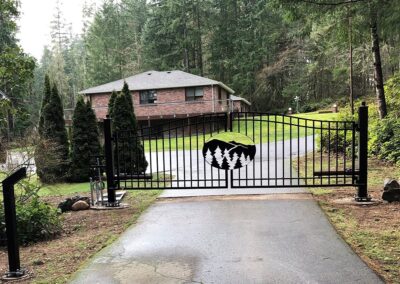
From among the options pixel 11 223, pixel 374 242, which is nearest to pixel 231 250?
pixel 374 242

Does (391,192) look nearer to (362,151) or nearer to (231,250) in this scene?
(362,151)

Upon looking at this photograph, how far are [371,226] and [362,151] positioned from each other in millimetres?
1768

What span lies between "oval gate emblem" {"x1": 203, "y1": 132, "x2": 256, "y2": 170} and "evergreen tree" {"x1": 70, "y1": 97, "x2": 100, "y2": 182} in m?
6.47

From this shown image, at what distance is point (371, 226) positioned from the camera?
603 centimetres

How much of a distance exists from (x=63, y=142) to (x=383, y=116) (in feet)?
35.5

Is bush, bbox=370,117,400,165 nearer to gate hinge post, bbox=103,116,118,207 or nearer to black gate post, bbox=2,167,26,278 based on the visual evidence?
gate hinge post, bbox=103,116,118,207

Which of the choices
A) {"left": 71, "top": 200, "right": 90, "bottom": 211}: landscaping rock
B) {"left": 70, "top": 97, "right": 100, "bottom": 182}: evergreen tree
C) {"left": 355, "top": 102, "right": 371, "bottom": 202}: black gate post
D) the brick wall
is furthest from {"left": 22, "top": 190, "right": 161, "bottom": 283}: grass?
the brick wall

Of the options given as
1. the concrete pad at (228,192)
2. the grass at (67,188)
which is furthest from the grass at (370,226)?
the grass at (67,188)

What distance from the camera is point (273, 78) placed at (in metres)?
47.4

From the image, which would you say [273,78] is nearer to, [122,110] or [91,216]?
[122,110]

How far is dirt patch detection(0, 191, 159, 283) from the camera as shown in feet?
15.8

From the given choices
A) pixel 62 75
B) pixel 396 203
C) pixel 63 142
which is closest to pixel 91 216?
pixel 396 203

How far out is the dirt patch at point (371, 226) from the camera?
180 inches

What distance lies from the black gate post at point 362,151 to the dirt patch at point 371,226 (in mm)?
271
